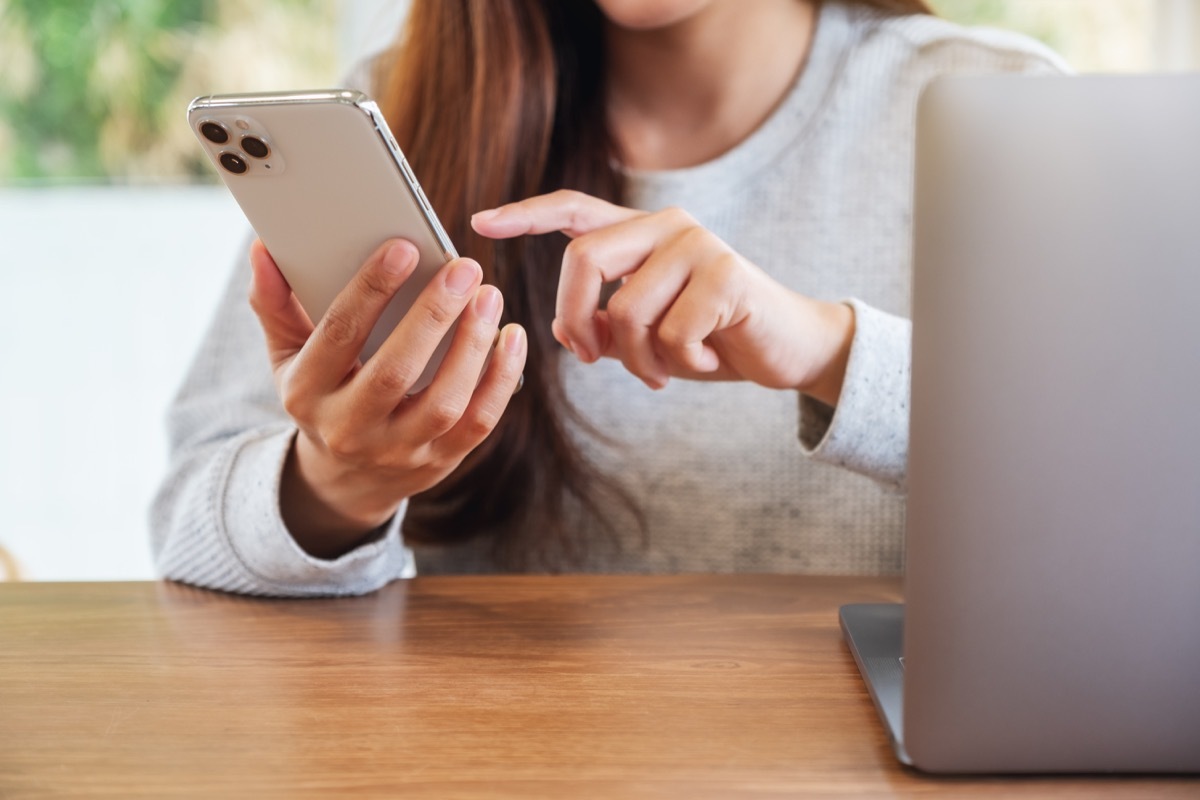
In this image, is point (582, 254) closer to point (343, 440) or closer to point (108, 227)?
point (343, 440)

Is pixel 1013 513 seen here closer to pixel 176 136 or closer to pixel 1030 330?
pixel 1030 330

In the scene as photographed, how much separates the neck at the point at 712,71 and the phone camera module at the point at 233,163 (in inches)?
22.7

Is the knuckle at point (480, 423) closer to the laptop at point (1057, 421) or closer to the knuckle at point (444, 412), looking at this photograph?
the knuckle at point (444, 412)

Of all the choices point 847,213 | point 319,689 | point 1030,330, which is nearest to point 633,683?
point 319,689

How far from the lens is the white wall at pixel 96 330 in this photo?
6.85 feet

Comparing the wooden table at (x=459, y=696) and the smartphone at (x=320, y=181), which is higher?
the smartphone at (x=320, y=181)

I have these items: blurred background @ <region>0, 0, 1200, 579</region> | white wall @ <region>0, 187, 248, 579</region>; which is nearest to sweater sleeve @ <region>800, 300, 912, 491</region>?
blurred background @ <region>0, 0, 1200, 579</region>

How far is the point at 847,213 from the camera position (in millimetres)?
1021

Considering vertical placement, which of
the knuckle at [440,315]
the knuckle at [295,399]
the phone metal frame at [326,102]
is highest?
the phone metal frame at [326,102]

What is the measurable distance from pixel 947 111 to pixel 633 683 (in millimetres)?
299

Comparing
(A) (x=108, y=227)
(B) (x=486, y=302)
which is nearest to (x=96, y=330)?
(A) (x=108, y=227)

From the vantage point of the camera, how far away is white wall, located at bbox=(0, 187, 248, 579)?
2.09 meters

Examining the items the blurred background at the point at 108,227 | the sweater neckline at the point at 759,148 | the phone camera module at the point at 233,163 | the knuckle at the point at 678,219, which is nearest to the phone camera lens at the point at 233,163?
the phone camera module at the point at 233,163

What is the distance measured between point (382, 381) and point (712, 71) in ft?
2.09
